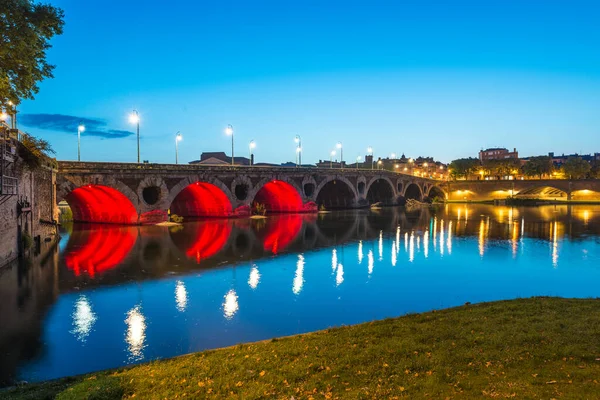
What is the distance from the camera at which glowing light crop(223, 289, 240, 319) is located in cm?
1969

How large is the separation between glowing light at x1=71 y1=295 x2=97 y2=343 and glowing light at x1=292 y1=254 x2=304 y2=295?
32.1 ft

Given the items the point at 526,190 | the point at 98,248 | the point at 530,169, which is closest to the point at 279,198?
the point at 98,248

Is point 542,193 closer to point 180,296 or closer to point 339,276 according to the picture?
point 339,276

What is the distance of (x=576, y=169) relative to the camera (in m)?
166

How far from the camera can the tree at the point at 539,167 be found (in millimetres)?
179625

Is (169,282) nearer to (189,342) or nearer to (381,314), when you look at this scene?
(189,342)

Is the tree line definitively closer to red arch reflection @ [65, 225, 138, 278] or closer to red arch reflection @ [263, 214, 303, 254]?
red arch reflection @ [263, 214, 303, 254]

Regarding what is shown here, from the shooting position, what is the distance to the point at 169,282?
86.0 ft

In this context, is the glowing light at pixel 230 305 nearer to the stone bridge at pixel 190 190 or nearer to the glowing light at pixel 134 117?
the stone bridge at pixel 190 190

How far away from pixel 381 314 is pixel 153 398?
11.9 meters

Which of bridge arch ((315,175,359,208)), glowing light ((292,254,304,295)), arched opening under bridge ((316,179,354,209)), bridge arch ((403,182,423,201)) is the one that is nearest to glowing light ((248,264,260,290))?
glowing light ((292,254,304,295))

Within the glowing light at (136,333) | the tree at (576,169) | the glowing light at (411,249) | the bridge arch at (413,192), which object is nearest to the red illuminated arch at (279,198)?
the glowing light at (411,249)

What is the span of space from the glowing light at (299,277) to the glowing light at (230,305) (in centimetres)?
327

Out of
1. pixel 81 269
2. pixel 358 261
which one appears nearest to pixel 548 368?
pixel 358 261
